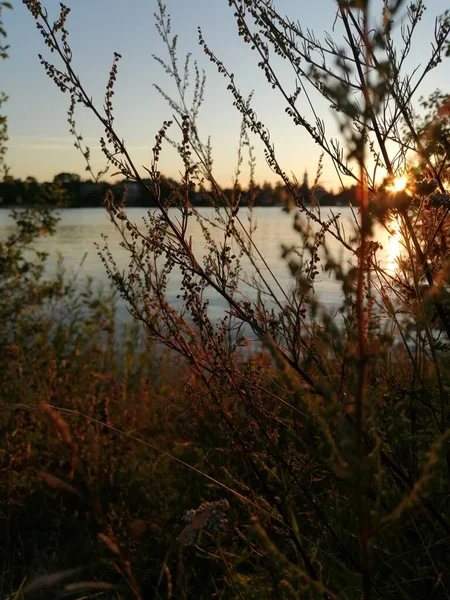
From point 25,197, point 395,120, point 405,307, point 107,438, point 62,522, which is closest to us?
point 395,120

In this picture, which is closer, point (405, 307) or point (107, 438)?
point (405, 307)

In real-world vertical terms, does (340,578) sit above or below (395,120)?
below

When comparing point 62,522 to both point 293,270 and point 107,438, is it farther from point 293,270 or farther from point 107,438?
point 293,270

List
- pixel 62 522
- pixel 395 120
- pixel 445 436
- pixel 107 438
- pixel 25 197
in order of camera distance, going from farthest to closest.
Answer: pixel 25 197 < pixel 107 438 < pixel 62 522 < pixel 395 120 < pixel 445 436

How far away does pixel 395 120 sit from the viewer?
2.05 metres

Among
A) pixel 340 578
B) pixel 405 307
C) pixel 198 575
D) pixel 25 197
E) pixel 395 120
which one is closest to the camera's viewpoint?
pixel 395 120

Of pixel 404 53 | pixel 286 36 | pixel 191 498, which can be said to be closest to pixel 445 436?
pixel 404 53

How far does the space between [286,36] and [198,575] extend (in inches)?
94.4

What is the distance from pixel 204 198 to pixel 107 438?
6.29ft

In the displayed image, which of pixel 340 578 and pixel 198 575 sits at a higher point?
pixel 340 578

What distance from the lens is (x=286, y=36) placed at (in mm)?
2289

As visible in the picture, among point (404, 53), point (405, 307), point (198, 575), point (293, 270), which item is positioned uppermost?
point (404, 53)

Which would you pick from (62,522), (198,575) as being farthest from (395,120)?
(62,522)

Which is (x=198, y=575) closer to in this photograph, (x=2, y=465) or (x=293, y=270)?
(x=2, y=465)
